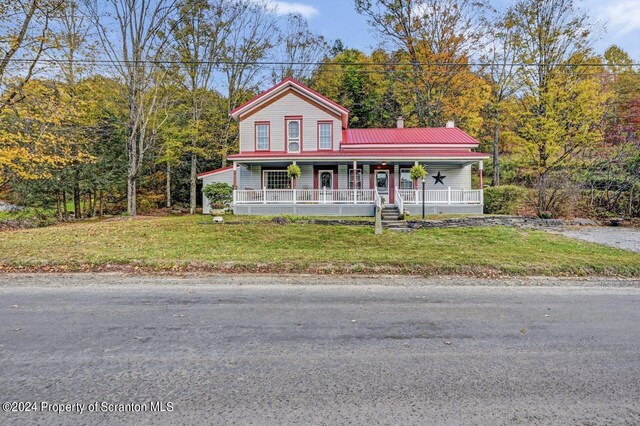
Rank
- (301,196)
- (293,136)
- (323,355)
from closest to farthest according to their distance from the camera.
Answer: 1. (323,355)
2. (301,196)
3. (293,136)

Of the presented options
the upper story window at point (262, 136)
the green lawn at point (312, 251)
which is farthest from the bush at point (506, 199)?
the upper story window at point (262, 136)

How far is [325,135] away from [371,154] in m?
3.34

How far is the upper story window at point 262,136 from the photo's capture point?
21.3m

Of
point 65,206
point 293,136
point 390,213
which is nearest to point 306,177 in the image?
point 293,136

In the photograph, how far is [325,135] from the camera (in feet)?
69.6

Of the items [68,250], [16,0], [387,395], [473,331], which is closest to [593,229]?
[473,331]

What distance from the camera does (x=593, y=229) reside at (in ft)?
49.7

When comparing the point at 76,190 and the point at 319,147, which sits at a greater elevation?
the point at 319,147

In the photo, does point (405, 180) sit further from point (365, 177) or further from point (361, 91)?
point (361, 91)

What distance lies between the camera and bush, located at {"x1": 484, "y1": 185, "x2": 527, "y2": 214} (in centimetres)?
1792

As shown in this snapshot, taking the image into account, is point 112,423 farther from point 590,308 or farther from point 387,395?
point 590,308

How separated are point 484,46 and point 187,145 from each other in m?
22.8

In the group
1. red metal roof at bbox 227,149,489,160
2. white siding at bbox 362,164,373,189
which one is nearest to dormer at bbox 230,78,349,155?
red metal roof at bbox 227,149,489,160

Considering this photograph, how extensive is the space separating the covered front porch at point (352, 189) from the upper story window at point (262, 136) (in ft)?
3.96
